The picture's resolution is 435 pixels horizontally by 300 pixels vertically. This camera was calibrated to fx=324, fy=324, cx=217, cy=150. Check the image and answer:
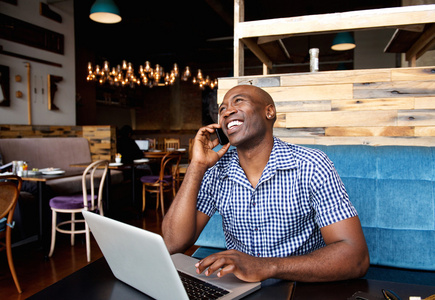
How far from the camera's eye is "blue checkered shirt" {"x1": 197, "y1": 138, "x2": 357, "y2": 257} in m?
1.13

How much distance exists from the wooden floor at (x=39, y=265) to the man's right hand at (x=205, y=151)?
6.35ft

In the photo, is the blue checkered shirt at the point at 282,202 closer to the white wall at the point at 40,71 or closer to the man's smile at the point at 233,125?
the man's smile at the point at 233,125

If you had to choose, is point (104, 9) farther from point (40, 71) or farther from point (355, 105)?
point (355, 105)

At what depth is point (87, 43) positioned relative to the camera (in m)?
8.47

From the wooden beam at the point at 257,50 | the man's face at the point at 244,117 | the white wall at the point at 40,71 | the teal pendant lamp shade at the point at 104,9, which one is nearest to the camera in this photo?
the man's face at the point at 244,117

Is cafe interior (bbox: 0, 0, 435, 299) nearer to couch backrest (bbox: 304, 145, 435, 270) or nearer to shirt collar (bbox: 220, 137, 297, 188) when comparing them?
couch backrest (bbox: 304, 145, 435, 270)

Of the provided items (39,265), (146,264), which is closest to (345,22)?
(146,264)

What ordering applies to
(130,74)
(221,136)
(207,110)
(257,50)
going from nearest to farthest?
(221,136)
(257,50)
(130,74)
(207,110)

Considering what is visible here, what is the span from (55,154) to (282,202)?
5207 mm

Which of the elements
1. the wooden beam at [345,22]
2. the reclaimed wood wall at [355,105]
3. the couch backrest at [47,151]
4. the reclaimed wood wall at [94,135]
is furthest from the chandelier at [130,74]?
the reclaimed wood wall at [355,105]

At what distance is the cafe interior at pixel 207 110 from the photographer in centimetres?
161

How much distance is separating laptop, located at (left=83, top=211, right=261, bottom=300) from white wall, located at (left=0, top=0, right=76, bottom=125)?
540 cm

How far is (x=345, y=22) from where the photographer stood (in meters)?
2.18

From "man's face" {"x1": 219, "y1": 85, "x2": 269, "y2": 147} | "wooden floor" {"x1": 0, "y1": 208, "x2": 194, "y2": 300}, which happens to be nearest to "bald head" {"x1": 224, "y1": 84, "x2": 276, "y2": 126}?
"man's face" {"x1": 219, "y1": 85, "x2": 269, "y2": 147}
